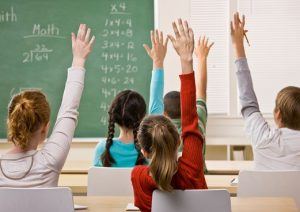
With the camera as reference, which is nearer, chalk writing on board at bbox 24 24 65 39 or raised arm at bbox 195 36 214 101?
raised arm at bbox 195 36 214 101

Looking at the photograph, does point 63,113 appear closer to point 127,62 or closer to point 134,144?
point 134,144

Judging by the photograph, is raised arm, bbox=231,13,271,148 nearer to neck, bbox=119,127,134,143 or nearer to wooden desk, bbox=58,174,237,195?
wooden desk, bbox=58,174,237,195

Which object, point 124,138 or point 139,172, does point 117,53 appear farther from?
point 139,172

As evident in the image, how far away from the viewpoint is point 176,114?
3775 mm

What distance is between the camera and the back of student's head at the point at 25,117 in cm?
235

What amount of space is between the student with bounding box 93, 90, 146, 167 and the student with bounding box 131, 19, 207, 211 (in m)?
0.93

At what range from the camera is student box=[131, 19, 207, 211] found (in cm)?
215

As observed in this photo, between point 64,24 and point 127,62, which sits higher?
point 64,24

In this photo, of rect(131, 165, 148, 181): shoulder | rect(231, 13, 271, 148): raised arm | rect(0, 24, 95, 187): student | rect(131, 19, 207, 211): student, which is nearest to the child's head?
rect(231, 13, 271, 148): raised arm

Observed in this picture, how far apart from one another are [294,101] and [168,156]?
115 cm

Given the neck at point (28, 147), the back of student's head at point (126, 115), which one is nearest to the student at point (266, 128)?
the back of student's head at point (126, 115)

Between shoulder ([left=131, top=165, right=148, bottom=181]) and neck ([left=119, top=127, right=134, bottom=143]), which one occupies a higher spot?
neck ([left=119, top=127, right=134, bottom=143])

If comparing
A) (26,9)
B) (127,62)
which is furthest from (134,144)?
(26,9)

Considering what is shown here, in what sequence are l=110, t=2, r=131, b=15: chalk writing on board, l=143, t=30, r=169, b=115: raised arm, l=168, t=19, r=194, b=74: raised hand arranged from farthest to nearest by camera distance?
l=110, t=2, r=131, b=15: chalk writing on board < l=143, t=30, r=169, b=115: raised arm < l=168, t=19, r=194, b=74: raised hand
